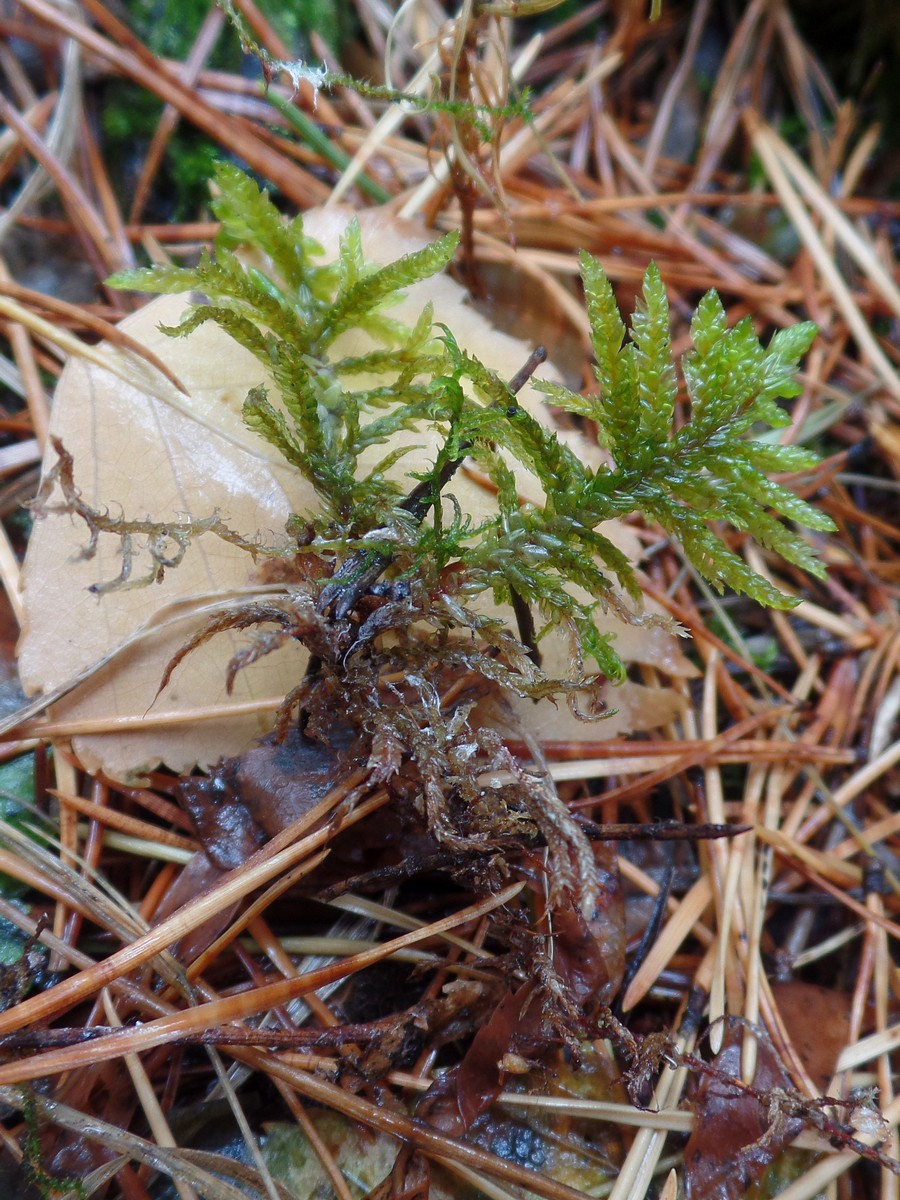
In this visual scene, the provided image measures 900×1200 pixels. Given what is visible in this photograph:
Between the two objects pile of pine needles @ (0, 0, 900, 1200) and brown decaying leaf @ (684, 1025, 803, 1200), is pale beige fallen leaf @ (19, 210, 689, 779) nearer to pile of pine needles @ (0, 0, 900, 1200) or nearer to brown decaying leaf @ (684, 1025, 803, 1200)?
pile of pine needles @ (0, 0, 900, 1200)

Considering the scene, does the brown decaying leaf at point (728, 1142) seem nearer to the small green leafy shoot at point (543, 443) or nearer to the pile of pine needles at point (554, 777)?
the pile of pine needles at point (554, 777)

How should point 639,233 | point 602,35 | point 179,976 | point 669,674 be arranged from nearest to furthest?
point 179,976 < point 669,674 < point 639,233 < point 602,35

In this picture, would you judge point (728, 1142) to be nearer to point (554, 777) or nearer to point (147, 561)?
Answer: point (554, 777)

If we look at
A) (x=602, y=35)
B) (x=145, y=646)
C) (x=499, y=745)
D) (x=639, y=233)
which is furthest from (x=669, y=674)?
(x=602, y=35)

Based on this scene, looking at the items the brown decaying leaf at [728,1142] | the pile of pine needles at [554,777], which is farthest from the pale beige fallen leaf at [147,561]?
the brown decaying leaf at [728,1142]

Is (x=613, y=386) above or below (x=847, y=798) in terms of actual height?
above

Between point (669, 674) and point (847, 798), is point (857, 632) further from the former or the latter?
point (669, 674)
